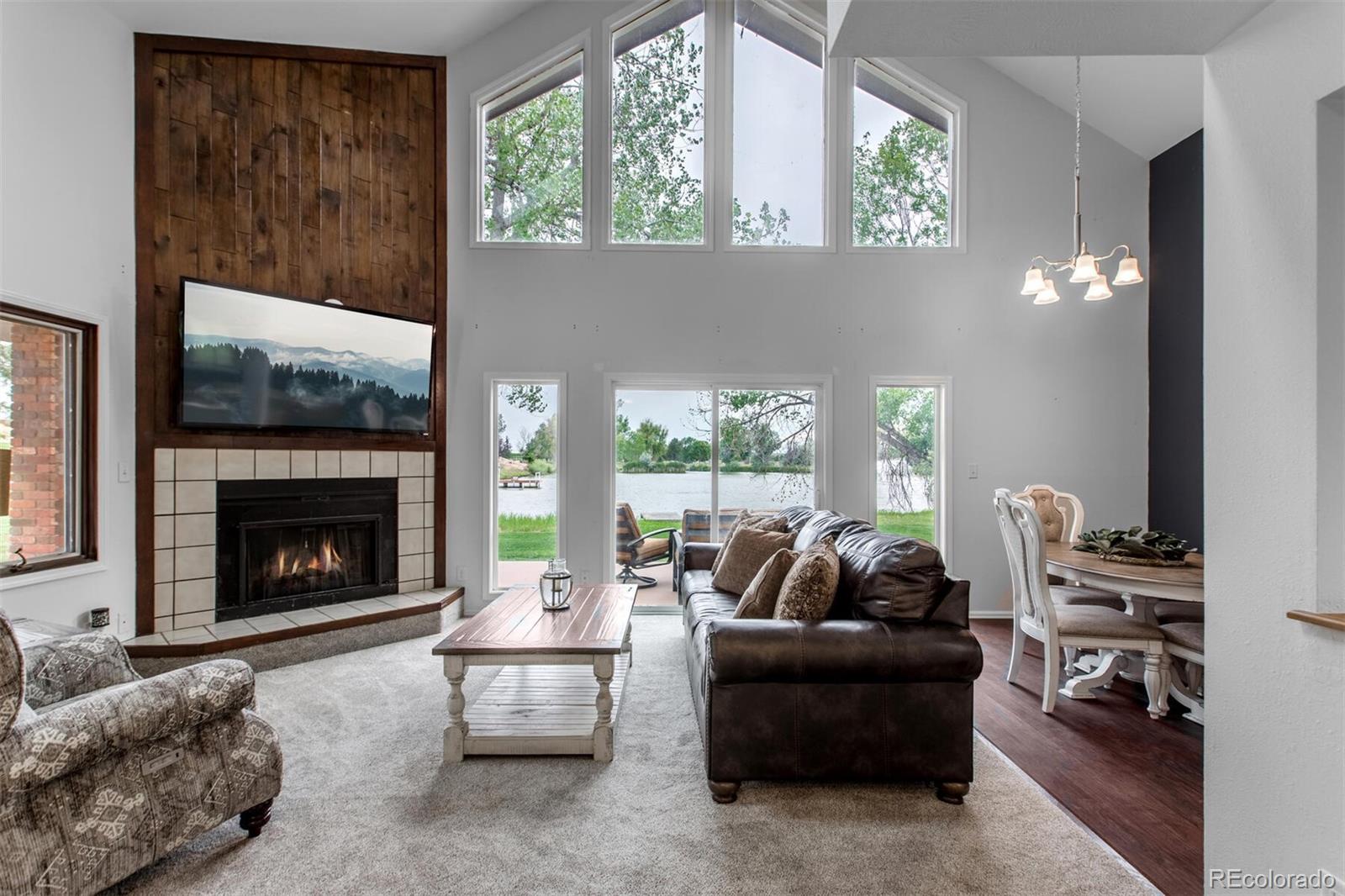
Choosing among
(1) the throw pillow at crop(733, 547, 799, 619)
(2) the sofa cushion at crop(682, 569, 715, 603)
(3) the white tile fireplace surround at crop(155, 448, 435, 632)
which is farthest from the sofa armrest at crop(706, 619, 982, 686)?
(3) the white tile fireplace surround at crop(155, 448, 435, 632)

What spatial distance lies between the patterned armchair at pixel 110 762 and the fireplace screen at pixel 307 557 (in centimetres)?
200

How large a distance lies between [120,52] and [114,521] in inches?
108

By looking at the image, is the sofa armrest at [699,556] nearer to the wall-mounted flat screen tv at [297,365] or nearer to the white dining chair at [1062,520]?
the white dining chair at [1062,520]

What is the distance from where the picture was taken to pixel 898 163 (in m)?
4.98

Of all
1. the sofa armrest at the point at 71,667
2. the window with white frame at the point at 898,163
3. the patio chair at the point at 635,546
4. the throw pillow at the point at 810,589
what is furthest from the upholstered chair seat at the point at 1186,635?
the sofa armrest at the point at 71,667

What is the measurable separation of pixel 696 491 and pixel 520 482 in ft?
4.62

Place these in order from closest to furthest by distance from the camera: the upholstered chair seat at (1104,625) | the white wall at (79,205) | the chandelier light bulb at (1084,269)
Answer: the upholstered chair seat at (1104,625)
the white wall at (79,205)
the chandelier light bulb at (1084,269)

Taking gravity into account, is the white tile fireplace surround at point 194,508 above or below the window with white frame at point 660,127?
below

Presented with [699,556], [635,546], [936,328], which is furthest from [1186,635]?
[635,546]

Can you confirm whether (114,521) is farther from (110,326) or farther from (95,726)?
(95,726)

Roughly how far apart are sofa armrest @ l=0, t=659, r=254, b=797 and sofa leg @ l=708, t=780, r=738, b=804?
1566 mm

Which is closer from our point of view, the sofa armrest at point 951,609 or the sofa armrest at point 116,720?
the sofa armrest at point 116,720

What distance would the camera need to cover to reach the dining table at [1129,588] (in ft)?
8.55

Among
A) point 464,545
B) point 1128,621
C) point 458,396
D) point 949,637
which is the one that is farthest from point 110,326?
point 1128,621
